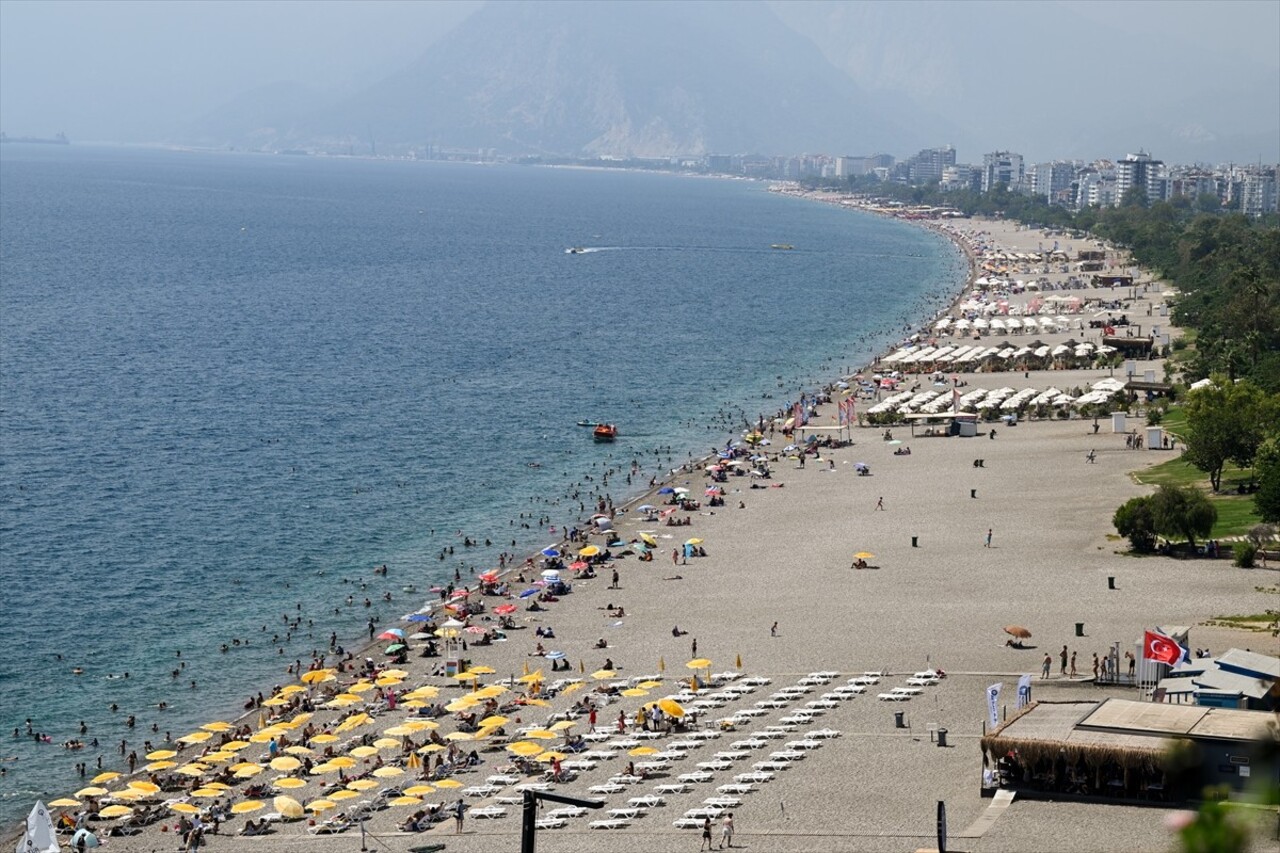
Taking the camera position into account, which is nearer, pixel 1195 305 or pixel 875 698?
pixel 875 698

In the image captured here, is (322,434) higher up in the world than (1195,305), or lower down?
lower down

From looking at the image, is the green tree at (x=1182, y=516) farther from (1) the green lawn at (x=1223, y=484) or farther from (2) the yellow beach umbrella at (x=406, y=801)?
(2) the yellow beach umbrella at (x=406, y=801)

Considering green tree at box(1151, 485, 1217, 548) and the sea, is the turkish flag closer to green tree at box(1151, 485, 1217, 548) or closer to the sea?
green tree at box(1151, 485, 1217, 548)

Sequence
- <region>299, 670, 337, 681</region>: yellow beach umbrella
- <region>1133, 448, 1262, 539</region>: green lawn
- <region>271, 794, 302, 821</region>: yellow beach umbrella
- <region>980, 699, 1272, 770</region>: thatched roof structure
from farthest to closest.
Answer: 1. <region>1133, 448, 1262, 539</region>: green lawn
2. <region>299, 670, 337, 681</region>: yellow beach umbrella
3. <region>271, 794, 302, 821</region>: yellow beach umbrella
4. <region>980, 699, 1272, 770</region>: thatched roof structure

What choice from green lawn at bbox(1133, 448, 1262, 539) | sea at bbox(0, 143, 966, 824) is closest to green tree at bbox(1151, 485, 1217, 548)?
green lawn at bbox(1133, 448, 1262, 539)

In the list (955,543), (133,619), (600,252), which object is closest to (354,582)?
(133,619)

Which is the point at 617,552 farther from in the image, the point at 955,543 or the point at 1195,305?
the point at 1195,305

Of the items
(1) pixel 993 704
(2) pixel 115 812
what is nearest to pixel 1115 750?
(1) pixel 993 704

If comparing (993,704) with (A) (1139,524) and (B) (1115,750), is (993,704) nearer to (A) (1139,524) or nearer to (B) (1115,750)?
(B) (1115,750)

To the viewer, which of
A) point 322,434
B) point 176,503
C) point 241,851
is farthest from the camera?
point 322,434
